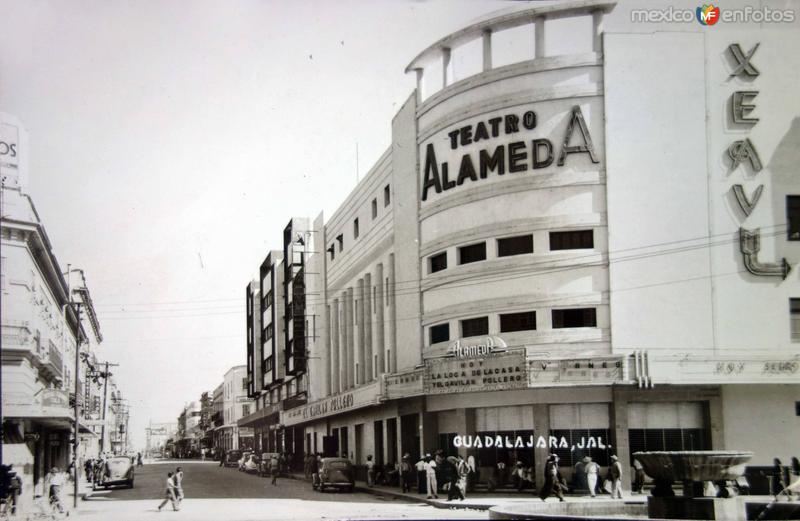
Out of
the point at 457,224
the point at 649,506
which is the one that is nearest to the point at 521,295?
the point at 457,224

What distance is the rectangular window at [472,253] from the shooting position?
40781 millimetres

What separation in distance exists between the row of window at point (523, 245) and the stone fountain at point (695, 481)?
1786 cm

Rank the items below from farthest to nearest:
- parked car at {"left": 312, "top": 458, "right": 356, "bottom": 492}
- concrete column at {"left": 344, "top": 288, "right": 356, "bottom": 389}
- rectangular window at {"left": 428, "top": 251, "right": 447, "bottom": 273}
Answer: concrete column at {"left": 344, "top": 288, "right": 356, "bottom": 389} → parked car at {"left": 312, "top": 458, "right": 356, "bottom": 492} → rectangular window at {"left": 428, "top": 251, "right": 447, "bottom": 273}

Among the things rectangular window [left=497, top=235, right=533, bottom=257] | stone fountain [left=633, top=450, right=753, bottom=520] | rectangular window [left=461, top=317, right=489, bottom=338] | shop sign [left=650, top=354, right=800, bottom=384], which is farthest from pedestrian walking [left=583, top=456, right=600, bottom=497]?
stone fountain [left=633, top=450, right=753, bottom=520]

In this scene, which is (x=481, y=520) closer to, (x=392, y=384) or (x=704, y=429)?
(x=704, y=429)

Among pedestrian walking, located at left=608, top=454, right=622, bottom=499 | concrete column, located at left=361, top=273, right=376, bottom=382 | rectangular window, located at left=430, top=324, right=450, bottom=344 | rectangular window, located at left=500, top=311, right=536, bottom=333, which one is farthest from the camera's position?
concrete column, located at left=361, top=273, right=376, bottom=382

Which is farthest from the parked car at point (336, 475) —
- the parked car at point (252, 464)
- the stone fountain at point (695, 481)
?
the parked car at point (252, 464)

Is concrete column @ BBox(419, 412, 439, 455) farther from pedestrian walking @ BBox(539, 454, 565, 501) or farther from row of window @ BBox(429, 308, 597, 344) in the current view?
pedestrian walking @ BBox(539, 454, 565, 501)

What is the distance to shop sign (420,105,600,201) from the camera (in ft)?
127

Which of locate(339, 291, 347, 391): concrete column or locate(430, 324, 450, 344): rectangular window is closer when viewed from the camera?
locate(430, 324, 450, 344): rectangular window

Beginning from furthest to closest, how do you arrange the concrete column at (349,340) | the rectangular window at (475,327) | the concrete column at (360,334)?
the concrete column at (349,340), the concrete column at (360,334), the rectangular window at (475,327)

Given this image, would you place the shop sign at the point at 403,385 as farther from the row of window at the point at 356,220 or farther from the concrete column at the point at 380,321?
the row of window at the point at 356,220
